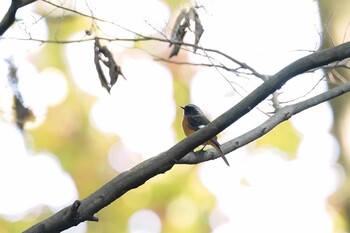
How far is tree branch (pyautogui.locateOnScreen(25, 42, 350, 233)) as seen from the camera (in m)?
2.35

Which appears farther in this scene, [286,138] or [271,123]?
[286,138]

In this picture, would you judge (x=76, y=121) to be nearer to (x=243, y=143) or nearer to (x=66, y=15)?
(x=66, y=15)

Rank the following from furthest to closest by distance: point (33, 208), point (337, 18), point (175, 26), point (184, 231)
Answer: point (184, 231), point (33, 208), point (337, 18), point (175, 26)

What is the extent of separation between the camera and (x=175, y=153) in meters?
2.54

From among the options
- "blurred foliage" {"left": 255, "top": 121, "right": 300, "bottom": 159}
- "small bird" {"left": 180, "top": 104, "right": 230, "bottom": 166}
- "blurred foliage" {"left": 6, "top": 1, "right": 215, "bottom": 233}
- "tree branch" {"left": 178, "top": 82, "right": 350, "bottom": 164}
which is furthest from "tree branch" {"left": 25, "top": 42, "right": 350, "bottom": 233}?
"blurred foliage" {"left": 255, "top": 121, "right": 300, "bottom": 159}

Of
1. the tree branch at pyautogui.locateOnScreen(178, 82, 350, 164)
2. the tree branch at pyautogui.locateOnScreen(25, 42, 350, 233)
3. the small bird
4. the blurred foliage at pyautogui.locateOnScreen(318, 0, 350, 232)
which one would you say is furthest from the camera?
the blurred foliage at pyautogui.locateOnScreen(318, 0, 350, 232)

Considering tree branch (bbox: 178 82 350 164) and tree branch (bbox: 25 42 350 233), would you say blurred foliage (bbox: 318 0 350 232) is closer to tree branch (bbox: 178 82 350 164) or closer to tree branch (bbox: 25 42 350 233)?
tree branch (bbox: 178 82 350 164)

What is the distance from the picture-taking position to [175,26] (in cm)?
370

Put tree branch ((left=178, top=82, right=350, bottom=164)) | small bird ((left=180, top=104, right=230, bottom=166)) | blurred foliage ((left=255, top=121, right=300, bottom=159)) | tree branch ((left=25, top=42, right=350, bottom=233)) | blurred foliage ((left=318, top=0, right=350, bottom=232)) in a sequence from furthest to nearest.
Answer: blurred foliage ((left=255, top=121, right=300, bottom=159)), blurred foliage ((left=318, top=0, right=350, bottom=232)), small bird ((left=180, top=104, right=230, bottom=166)), tree branch ((left=178, top=82, right=350, bottom=164)), tree branch ((left=25, top=42, right=350, bottom=233))

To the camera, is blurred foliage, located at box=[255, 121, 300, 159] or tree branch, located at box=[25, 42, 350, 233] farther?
blurred foliage, located at box=[255, 121, 300, 159]

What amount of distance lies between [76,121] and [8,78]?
5.33 meters

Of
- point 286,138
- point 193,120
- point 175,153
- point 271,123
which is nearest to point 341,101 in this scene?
point 193,120

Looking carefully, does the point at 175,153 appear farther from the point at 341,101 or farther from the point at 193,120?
the point at 341,101

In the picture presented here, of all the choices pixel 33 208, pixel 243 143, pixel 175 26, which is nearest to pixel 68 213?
pixel 243 143
